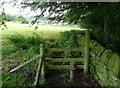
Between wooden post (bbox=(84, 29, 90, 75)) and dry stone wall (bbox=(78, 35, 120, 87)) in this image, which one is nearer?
dry stone wall (bbox=(78, 35, 120, 87))

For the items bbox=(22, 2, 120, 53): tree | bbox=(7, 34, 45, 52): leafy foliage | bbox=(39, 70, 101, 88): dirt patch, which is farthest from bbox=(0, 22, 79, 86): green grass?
bbox=(22, 2, 120, 53): tree

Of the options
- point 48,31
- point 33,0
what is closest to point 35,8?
point 33,0

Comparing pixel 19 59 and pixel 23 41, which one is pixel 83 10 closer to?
pixel 19 59

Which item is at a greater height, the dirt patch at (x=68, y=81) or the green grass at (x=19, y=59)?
the green grass at (x=19, y=59)

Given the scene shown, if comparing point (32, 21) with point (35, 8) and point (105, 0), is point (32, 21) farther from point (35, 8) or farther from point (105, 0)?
point (105, 0)

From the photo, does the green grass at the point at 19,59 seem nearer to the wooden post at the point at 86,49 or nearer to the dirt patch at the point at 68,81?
the dirt patch at the point at 68,81

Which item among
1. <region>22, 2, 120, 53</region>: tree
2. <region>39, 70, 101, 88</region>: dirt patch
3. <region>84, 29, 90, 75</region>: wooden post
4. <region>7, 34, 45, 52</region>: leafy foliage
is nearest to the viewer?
<region>22, 2, 120, 53</region>: tree

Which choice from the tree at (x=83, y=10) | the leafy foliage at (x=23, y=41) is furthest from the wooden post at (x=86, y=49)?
the leafy foliage at (x=23, y=41)

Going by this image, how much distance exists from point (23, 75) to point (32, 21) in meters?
2.20

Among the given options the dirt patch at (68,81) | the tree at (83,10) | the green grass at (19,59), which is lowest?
the dirt patch at (68,81)

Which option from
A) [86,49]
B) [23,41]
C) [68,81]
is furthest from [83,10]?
[23,41]

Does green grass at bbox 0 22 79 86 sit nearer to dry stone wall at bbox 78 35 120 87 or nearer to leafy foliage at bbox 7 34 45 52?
leafy foliage at bbox 7 34 45 52

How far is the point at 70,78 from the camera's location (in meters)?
6.64

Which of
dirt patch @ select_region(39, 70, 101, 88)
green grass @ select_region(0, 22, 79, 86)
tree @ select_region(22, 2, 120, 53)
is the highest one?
tree @ select_region(22, 2, 120, 53)
